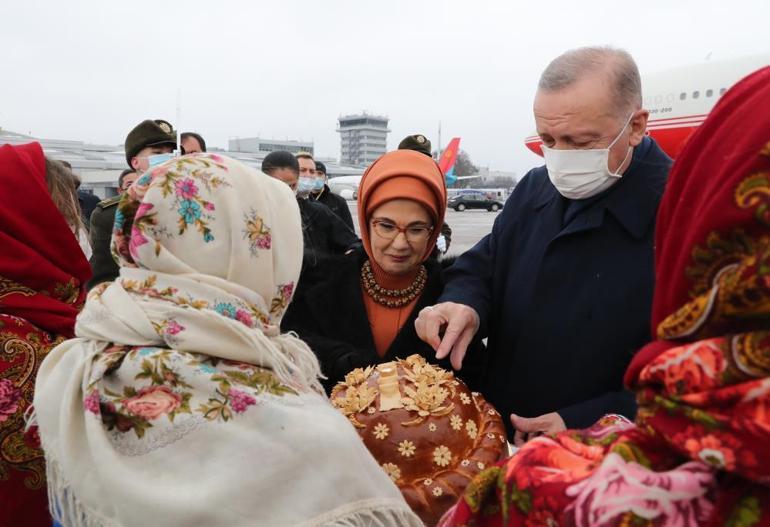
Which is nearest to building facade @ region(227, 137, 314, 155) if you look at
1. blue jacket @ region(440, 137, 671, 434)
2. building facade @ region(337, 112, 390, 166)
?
building facade @ region(337, 112, 390, 166)

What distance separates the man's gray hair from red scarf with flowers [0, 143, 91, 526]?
170 centimetres

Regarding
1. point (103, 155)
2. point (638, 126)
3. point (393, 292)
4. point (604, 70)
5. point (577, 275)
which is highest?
point (604, 70)

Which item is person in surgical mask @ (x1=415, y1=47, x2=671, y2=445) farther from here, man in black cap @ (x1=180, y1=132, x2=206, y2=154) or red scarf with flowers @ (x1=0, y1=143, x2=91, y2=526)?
man in black cap @ (x1=180, y1=132, x2=206, y2=154)

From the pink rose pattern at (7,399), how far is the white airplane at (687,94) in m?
15.5

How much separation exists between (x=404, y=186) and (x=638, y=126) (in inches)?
33.0

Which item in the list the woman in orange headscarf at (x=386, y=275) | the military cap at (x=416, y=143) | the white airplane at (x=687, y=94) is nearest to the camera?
the woman in orange headscarf at (x=386, y=275)

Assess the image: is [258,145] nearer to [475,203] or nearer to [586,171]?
[475,203]

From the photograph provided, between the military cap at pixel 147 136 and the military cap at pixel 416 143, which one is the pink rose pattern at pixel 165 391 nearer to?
the military cap at pixel 147 136

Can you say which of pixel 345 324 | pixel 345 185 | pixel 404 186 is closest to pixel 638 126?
pixel 404 186

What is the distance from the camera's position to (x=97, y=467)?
121 centimetres

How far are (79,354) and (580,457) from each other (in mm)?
1116

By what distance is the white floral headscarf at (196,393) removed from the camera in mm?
1187

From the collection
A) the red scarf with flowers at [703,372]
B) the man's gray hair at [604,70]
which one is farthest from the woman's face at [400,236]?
the red scarf with flowers at [703,372]

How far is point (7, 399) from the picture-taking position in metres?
1.67
